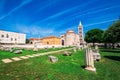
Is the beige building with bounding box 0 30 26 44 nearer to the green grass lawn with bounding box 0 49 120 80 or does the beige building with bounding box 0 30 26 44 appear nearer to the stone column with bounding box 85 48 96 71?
the green grass lawn with bounding box 0 49 120 80

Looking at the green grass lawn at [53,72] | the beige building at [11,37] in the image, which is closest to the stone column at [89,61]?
the green grass lawn at [53,72]

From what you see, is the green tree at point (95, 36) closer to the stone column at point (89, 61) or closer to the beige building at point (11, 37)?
the stone column at point (89, 61)

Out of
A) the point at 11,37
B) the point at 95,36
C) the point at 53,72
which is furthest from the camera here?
the point at 11,37

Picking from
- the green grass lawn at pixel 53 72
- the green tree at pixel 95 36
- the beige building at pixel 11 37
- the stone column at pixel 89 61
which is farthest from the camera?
the beige building at pixel 11 37

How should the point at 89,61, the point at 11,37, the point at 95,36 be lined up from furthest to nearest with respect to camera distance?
the point at 11,37
the point at 95,36
the point at 89,61

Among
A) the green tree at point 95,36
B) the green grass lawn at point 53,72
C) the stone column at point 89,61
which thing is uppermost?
the green tree at point 95,36

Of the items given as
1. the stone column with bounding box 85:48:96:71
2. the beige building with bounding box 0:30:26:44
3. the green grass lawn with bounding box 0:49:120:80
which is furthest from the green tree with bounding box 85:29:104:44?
the beige building with bounding box 0:30:26:44

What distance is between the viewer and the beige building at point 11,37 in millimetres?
71319

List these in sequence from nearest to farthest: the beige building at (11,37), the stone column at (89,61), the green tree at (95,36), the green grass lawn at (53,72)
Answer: the green grass lawn at (53,72), the stone column at (89,61), the green tree at (95,36), the beige building at (11,37)

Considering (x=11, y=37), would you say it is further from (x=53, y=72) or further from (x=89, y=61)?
(x=89, y=61)

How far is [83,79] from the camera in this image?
5844mm

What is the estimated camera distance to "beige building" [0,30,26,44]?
2808 inches

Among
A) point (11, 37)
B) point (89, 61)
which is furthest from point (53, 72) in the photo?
point (11, 37)

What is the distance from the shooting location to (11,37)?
77438mm
